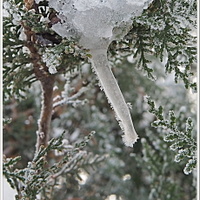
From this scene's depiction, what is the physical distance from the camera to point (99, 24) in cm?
68

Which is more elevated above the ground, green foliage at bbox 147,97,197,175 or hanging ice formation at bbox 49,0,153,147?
hanging ice formation at bbox 49,0,153,147

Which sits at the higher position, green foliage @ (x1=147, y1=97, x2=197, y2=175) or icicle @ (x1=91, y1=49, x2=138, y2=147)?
icicle @ (x1=91, y1=49, x2=138, y2=147)

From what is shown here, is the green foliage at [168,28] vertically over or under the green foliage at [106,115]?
over

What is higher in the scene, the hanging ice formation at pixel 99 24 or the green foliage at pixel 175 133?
the hanging ice formation at pixel 99 24

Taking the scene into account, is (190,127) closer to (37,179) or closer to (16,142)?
(37,179)

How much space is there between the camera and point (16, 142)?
1.75 metres

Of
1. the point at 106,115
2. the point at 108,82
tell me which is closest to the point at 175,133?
the point at 108,82

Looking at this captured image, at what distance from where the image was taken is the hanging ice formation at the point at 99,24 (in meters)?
0.68

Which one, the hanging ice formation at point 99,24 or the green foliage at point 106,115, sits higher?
the hanging ice formation at point 99,24

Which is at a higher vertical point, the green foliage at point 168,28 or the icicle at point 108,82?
the green foliage at point 168,28

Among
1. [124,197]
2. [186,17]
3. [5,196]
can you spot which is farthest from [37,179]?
[124,197]

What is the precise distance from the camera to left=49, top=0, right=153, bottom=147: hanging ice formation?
677 mm

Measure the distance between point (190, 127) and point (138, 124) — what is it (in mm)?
994

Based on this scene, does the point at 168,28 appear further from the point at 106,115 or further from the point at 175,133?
the point at 106,115
